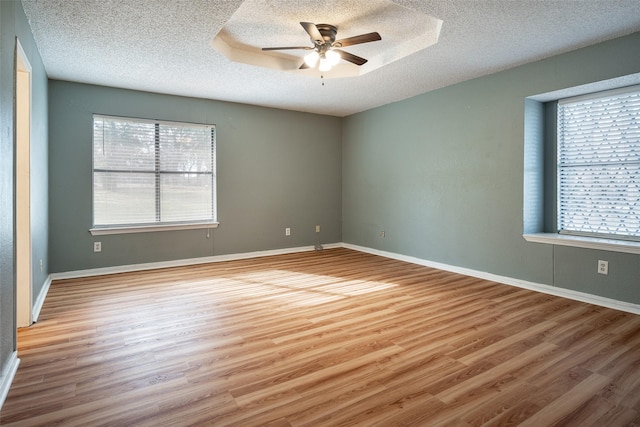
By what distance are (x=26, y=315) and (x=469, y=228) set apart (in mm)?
4751

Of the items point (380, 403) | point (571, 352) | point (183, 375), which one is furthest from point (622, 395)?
point (183, 375)

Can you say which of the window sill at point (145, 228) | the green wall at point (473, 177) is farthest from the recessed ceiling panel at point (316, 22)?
the window sill at point (145, 228)

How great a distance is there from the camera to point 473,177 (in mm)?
4676

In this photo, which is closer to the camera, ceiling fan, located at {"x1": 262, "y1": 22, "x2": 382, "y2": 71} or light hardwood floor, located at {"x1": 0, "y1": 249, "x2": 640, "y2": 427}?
light hardwood floor, located at {"x1": 0, "y1": 249, "x2": 640, "y2": 427}

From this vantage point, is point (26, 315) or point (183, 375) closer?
point (183, 375)

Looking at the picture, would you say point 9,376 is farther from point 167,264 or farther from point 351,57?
point 351,57

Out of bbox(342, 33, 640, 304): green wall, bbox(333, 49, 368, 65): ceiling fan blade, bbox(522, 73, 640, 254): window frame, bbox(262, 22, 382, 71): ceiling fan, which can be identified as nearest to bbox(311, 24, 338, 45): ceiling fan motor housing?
bbox(262, 22, 382, 71): ceiling fan

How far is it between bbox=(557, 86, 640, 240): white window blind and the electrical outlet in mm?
400

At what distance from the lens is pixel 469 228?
15.5 feet

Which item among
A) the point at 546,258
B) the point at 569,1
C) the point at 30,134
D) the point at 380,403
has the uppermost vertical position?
the point at 569,1

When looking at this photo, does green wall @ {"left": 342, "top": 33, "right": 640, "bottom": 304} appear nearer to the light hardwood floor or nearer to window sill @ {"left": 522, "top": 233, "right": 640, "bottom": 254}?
window sill @ {"left": 522, "top": 233, "right": 640, "bottom": 254}

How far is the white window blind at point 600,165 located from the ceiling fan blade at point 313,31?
2.87 meters

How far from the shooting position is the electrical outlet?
11.4ft

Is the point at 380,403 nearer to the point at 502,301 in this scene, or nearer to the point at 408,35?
the point at 502,301
